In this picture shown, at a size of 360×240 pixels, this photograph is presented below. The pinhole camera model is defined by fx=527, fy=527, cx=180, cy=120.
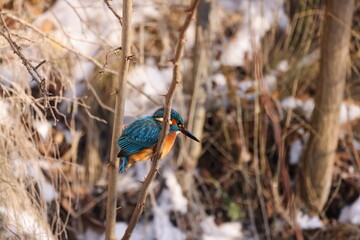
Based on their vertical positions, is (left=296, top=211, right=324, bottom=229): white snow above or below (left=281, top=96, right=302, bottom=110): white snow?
below

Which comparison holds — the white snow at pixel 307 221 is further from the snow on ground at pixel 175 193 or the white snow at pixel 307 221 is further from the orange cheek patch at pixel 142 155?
the orange cheek patch at pixel 142 155

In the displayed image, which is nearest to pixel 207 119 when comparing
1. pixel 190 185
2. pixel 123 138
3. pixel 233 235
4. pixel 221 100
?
pixel 221 100

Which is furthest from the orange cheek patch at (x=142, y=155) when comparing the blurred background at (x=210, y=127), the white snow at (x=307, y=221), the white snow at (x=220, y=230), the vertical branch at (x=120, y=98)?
the white snow at (x=307, y=221)

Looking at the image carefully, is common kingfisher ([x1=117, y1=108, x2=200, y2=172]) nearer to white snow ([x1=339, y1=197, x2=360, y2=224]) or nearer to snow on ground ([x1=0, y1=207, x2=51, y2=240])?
snow on ground ([x1=0, y1=207, x2=51, y2=240])

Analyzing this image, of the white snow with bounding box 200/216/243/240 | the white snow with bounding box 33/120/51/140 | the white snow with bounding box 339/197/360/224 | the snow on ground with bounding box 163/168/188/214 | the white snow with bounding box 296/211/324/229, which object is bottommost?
the white snow with bounding box 200/216/243/240

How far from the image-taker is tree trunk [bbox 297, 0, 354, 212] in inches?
129

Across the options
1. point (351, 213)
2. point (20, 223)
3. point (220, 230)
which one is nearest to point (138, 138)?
point (20, 223)

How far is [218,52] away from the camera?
4.25m

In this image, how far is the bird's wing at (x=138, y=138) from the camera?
5.78 feet

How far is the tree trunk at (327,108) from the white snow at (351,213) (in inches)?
6.4

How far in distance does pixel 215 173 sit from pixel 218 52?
0.99 m

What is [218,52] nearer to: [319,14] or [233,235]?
[319,14]

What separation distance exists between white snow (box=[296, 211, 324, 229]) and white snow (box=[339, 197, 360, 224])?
0.57 ft

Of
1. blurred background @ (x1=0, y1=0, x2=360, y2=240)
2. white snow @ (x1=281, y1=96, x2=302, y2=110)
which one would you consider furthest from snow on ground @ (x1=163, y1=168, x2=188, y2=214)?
white snow @ (x1=281, y1=96, x2=302, y2=110)
